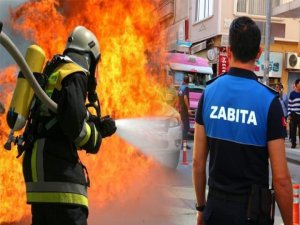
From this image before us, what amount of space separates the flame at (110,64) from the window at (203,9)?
77.5 feet

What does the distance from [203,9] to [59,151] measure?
93.7 feet

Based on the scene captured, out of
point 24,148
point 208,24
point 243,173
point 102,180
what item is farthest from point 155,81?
point 208,24

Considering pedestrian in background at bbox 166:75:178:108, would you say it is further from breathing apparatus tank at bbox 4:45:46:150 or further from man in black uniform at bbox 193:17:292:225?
man in black uniform at bbox 193:17:292:225

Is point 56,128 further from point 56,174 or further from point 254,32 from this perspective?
point 254,32

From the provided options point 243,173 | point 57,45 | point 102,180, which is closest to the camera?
point 243,173

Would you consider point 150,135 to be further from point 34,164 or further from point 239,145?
point 239,145

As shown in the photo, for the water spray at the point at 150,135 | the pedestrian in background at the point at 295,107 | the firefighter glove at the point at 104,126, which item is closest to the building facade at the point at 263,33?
the pedestrian in background at the point at 295,107

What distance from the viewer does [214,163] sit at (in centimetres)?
265

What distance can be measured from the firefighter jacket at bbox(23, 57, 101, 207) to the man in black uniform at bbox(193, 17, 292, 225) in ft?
2.49

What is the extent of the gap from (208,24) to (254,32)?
26979 millimetres

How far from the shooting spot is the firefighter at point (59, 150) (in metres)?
2.86

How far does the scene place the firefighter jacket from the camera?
2883 millimetres

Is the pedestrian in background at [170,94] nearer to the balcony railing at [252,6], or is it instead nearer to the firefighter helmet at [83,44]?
the firefighter helmet at [83,44]

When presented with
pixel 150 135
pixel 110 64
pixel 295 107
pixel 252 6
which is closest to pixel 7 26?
pixel 110 64
